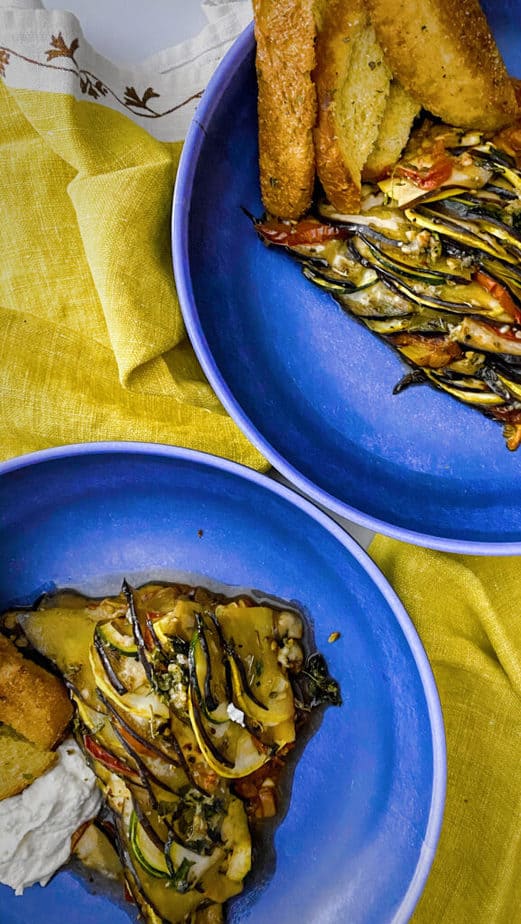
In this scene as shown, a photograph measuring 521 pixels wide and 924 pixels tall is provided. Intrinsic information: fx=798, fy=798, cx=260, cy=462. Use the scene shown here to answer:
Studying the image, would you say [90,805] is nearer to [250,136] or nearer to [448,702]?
[448,702]

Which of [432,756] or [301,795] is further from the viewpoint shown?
[301,795]

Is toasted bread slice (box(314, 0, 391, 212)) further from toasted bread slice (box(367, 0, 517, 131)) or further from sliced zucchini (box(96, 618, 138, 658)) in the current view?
sliced zucchini (box(96, 618, 138, 658))

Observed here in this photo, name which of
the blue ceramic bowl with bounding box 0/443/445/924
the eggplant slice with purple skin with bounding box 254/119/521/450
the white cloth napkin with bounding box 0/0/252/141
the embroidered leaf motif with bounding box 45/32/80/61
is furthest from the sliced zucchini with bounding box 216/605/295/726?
the embroidered leaf motif with bounding box 45/32/80/61

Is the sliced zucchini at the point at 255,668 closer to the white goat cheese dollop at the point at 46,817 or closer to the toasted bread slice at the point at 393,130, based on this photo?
the white goat cheese dollop at the point at 46,817

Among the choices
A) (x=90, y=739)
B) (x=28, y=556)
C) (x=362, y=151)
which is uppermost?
(x=362, y=151)

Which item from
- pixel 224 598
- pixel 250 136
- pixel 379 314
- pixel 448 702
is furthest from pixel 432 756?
pixel 250 136

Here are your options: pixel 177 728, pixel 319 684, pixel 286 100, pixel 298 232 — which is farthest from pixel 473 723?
pixel 286 100

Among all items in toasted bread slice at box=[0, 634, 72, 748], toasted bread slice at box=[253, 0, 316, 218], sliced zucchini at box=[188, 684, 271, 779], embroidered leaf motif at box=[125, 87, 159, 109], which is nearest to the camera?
toasted bread slice at box=[253, 0, 316, 218]
